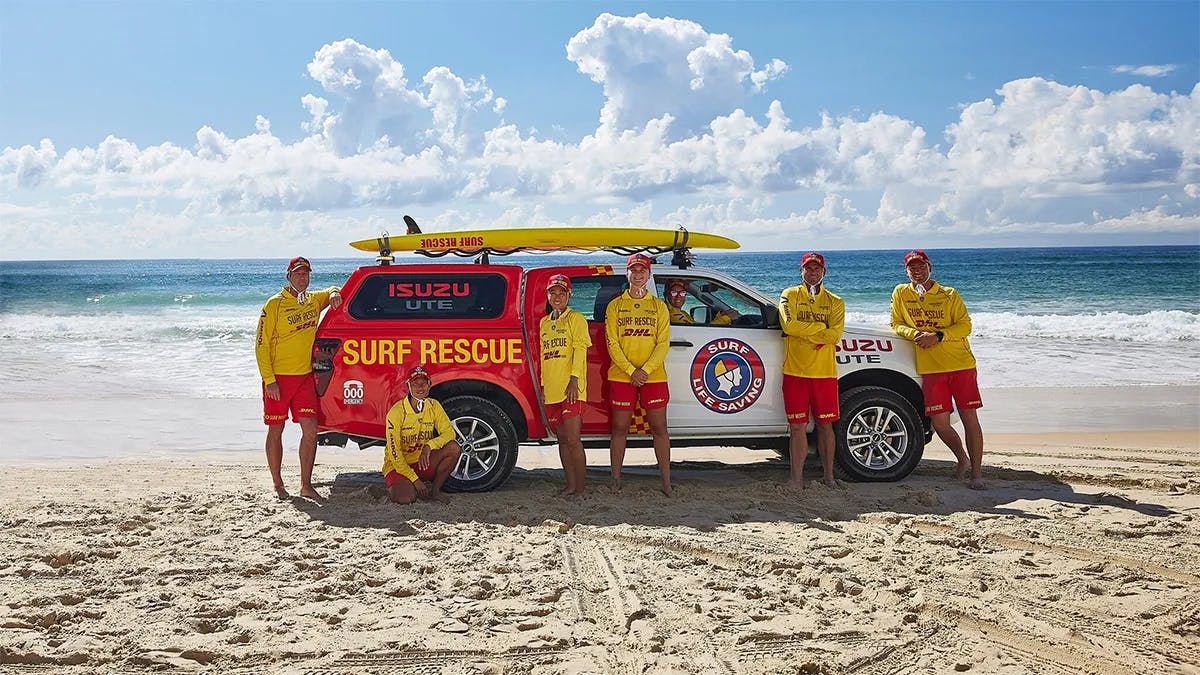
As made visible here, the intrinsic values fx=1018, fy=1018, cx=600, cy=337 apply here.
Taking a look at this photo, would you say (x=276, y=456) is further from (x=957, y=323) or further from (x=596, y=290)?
(x=957, y=323)

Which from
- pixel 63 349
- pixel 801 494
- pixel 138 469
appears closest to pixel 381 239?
pixel 138 469

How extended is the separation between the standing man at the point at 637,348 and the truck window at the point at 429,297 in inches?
34.9

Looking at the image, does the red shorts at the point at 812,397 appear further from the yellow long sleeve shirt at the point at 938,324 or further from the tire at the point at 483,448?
the tire at the point at 483,448

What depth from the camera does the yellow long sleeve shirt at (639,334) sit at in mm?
6953

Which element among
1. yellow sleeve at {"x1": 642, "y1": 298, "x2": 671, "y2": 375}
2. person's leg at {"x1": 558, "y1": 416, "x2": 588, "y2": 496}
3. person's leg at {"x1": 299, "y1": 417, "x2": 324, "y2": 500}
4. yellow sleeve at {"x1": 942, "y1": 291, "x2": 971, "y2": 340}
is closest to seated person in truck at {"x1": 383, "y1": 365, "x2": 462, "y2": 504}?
person's leg at {"x1": 299, "y1": 417, "x2": 324, "y2": 500}

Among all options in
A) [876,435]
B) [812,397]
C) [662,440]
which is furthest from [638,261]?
[876,435]

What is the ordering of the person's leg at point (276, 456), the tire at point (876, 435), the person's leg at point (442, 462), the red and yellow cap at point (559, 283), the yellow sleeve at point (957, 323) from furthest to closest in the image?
1. the tire at point (876, 435)
2. the yellow sleeve at point (957, 323)
3. the person's leg at point (276, 456)
4. the person's leg at point (442, 462)
5. the red and yellow cap at point (559, 283)

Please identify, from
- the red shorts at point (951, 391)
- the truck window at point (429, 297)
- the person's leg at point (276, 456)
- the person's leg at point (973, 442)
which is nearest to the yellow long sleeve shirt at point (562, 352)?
the truck window at point (429, 297)

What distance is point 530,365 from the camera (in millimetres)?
7227

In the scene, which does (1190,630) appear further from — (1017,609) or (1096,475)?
(1096,475)

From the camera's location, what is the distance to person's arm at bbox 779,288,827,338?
283 inches

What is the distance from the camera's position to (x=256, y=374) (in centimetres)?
1549

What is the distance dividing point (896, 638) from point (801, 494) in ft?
9.29

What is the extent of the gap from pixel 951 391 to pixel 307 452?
185 inches
